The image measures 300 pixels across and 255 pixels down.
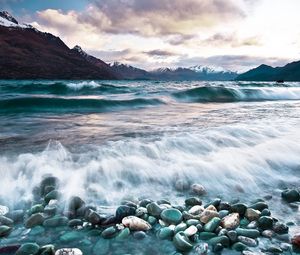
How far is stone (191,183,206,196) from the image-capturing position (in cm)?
388

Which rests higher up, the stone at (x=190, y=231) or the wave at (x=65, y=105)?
the stone at (x=190, y=231)

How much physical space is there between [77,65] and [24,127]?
568ft

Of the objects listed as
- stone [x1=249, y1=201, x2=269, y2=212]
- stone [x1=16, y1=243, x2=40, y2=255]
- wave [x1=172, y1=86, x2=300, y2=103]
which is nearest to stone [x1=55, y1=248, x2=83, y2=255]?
stone [x1=16, y1=243, x2=40, y2=255]

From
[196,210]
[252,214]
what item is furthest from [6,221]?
[252,214]

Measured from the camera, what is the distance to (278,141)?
628 centimetres

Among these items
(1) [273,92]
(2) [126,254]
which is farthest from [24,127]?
(1) [273,92]

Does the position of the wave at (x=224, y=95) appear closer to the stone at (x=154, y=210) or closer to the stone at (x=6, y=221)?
the stone at (x=154, y=210)

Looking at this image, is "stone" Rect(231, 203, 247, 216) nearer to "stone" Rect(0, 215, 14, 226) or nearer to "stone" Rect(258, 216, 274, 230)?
"stone" Rect(258, 216, 274, 230)

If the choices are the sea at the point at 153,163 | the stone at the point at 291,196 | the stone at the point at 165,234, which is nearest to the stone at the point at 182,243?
the stone at the point at 165,234

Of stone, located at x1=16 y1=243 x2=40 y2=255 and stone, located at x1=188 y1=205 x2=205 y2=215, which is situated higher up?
stone, located at x1=188 y1=205 x2=205 y2=215

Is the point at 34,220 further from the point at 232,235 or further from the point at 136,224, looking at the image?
the point at 232,235

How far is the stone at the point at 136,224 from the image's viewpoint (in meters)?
2.93

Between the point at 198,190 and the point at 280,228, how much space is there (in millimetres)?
1154

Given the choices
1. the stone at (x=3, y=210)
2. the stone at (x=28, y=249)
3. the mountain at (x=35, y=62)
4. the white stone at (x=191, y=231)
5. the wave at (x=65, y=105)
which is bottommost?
the wave at (x=65, y=105)
